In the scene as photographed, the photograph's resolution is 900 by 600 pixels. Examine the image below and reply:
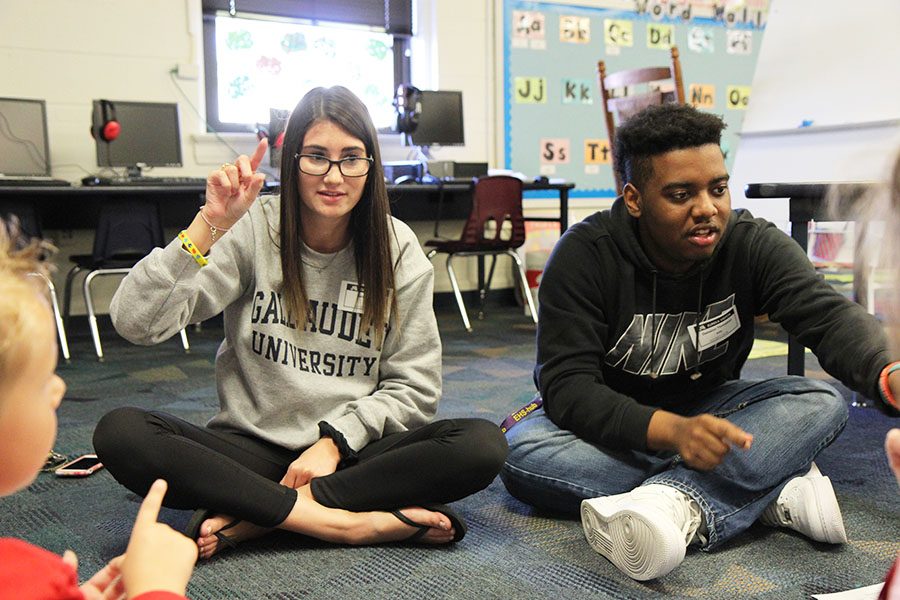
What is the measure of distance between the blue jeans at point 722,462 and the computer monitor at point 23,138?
2861mm

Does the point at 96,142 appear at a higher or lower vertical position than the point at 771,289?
higher

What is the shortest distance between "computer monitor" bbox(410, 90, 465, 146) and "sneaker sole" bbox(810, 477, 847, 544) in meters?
3.28

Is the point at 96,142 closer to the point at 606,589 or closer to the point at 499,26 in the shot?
the point at 499,26

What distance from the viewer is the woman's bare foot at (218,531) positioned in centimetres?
134

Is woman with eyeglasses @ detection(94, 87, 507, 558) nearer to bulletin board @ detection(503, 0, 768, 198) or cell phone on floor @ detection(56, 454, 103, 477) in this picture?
cell phone on floor @ detection(56, 454, 103, 477)

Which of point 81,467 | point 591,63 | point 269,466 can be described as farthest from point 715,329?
point 591,63

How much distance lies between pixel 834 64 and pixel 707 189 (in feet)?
14.3

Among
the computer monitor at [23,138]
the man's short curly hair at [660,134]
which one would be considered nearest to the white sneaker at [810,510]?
the man's short curly hair at [660,134]

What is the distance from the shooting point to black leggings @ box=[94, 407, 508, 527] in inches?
52.2

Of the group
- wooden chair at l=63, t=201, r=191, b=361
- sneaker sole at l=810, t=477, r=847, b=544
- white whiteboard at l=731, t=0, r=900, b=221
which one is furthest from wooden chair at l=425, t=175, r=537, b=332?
sneaker sole at l=810, t=477, r=847, b=544

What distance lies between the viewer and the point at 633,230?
158 centimetres

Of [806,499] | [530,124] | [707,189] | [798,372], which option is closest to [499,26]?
[530,124]

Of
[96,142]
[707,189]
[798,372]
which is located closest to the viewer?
[707,189]

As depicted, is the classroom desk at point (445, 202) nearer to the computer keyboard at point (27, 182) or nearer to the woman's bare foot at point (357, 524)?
the computer keyboard at point (27, 182)
